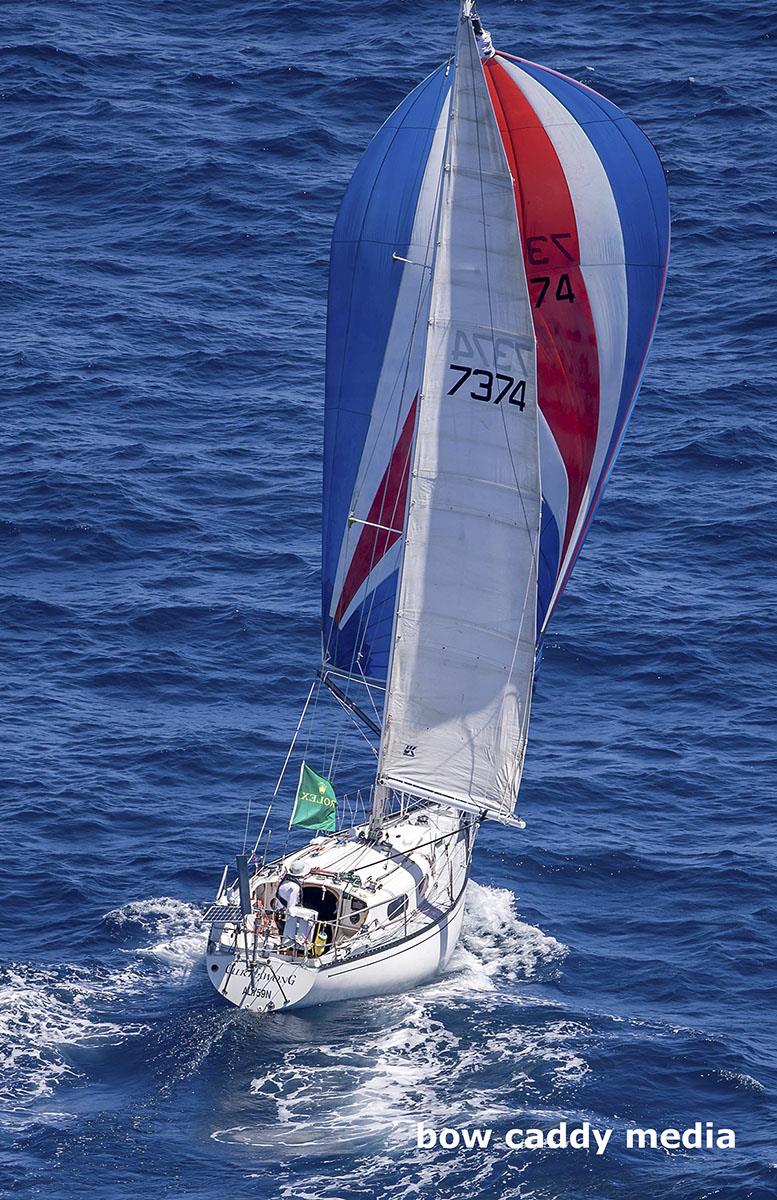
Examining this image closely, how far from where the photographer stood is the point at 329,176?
233ft

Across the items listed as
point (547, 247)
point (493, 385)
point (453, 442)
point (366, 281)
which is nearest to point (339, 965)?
point (453, 442)

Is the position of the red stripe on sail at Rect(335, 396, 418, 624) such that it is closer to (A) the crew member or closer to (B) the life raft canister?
(A) the crew member

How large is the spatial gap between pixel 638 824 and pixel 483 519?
10594 millimetres

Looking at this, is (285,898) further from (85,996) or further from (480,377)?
(480,377)

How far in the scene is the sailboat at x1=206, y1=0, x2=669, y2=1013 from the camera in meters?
37.4

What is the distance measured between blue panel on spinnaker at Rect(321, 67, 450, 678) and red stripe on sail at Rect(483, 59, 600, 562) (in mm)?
1524

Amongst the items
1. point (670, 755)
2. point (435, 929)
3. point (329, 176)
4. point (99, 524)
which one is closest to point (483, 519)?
point (435, 929)

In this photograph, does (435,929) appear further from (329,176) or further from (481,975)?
(329,176)

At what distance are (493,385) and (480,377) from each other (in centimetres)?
29

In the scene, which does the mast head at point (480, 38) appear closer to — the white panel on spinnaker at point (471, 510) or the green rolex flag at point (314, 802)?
the white panel on spinnaker at point (471, 510)

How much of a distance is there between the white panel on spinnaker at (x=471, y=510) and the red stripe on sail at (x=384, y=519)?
2.02 metres

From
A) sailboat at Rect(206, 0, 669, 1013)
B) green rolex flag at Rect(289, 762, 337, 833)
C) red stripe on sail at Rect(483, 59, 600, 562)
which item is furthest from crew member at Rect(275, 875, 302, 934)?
red stripe on sail at Rect(483, 59, 600, 562)

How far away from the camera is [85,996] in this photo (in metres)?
38.9

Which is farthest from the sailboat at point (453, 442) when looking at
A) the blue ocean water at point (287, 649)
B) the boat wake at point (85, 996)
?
the boat wake at point (85, 996)
